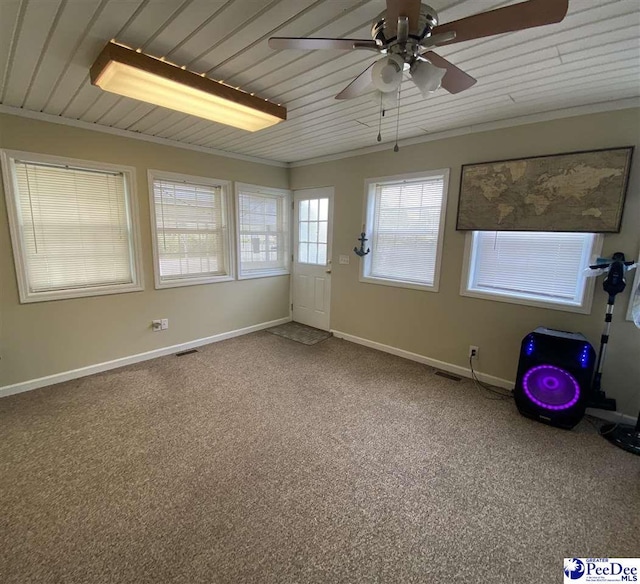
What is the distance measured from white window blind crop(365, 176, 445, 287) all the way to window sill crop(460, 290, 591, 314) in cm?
47

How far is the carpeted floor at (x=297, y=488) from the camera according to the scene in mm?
1371

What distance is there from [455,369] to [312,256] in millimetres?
2474

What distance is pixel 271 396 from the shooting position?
2.79 m

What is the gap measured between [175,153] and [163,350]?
2.29 meters

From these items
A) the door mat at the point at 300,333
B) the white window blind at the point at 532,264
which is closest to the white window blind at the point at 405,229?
the white window blind at the point at 532,264

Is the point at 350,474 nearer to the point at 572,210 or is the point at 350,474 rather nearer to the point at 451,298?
the point at 451,298

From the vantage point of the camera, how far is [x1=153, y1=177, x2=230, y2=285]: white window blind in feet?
11.5

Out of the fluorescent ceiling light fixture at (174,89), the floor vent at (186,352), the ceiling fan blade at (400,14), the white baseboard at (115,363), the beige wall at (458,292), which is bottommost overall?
the floor vent at (186,352)

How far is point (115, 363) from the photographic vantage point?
10.8 ft

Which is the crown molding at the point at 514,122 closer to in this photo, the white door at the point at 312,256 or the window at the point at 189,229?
the white door at the point at 312,256

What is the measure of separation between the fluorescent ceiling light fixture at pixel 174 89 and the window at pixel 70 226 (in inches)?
54.7

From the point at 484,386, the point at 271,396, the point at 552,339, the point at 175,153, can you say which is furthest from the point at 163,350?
the point at 552,339

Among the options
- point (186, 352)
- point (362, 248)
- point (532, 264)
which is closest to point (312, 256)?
point (362, 248)

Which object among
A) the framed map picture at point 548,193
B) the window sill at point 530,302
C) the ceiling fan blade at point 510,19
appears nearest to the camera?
the ceiling fan blade at point 510,19
